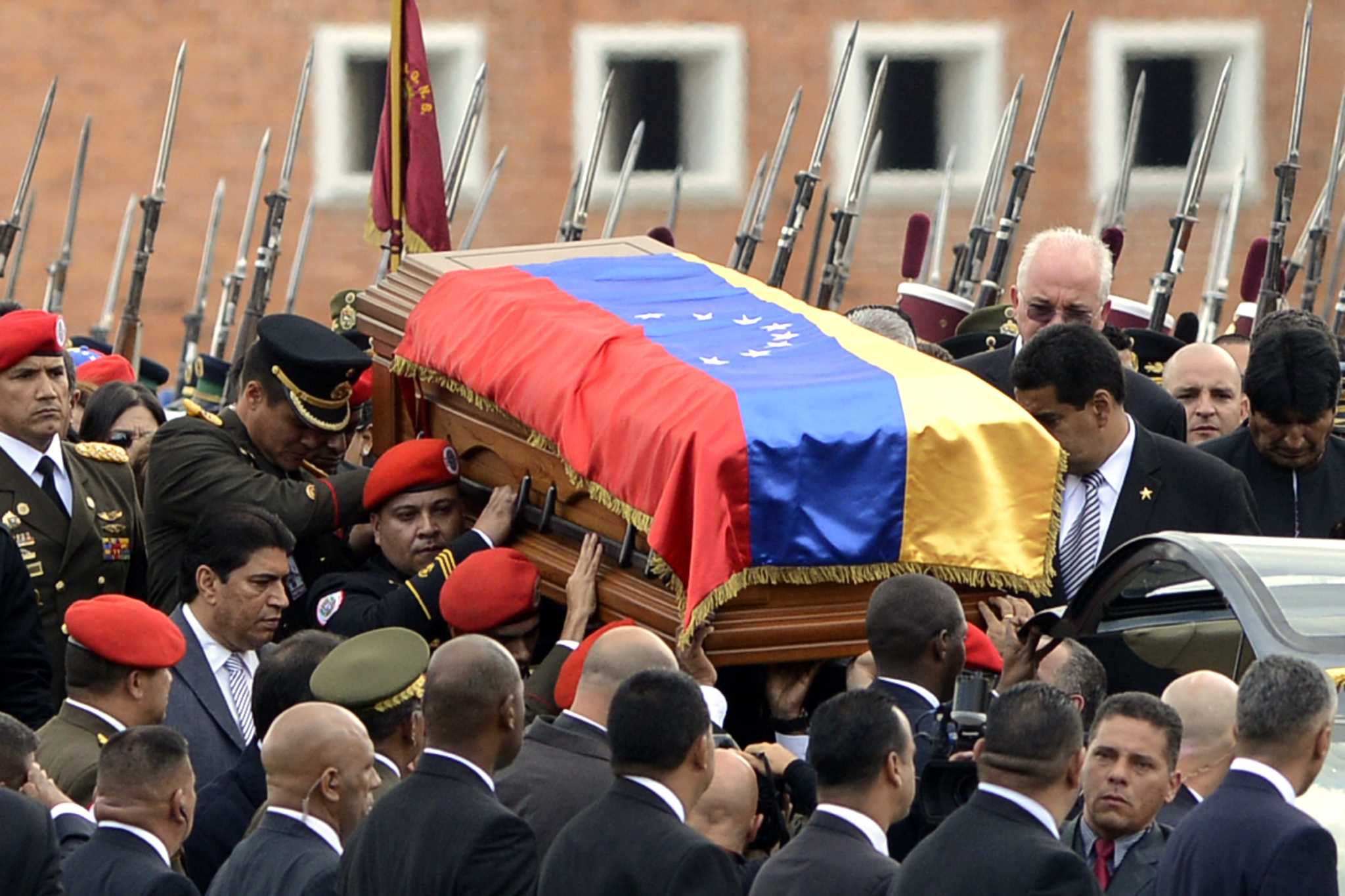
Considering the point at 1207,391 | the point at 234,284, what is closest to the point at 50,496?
the point at 1207,391

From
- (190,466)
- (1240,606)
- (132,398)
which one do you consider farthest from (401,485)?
(1240,606)

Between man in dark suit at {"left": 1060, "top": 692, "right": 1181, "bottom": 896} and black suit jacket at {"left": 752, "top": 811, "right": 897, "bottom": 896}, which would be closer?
black suit jacket at {"left": 752, "top": 811, "right": 897, "bottom": 896}

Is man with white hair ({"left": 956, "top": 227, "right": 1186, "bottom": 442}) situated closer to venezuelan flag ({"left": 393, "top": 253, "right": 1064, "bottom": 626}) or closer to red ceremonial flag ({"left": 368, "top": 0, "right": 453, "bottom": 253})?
venezuelan flag ({"left": 393, "top": 253, "right": 1064, "bottom": 626})

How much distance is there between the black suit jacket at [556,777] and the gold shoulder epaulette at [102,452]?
82.4 inches

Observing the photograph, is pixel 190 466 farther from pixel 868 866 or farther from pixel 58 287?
pixel 58 287

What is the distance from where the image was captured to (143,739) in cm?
499

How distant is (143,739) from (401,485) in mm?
1944

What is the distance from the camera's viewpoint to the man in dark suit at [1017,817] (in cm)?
427

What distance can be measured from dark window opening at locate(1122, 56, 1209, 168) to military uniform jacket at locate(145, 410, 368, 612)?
566 inches

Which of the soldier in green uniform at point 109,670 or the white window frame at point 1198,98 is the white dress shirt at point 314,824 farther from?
the white window frame at point 1198,98

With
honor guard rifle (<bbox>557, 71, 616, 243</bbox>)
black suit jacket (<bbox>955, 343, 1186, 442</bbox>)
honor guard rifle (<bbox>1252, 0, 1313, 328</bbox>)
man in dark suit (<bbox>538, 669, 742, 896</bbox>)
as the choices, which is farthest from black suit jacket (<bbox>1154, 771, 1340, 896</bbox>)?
honor guard rifle (<bbox>557, 71, 616, 243</bbox>)

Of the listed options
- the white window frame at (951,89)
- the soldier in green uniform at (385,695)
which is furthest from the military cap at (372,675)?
the white window frame at (951,89)

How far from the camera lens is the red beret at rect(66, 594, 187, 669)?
5.66 m

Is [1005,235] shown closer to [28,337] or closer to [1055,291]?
[1055,291]
